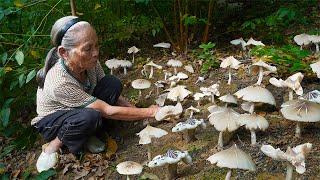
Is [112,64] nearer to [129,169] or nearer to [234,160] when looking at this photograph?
[129,169]

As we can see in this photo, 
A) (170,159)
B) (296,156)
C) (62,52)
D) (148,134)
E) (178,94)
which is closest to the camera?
(296,156)

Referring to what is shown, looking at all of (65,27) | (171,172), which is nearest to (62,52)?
(65,27)

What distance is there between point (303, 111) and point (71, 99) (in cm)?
214

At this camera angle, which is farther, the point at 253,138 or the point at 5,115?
the point at 5,115

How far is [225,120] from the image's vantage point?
11.5 ft

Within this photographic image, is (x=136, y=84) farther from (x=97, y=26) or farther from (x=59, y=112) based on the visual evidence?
(x=97, y=26)

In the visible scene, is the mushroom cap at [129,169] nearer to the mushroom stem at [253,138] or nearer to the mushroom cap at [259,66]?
the mushroom stem at [253,138]

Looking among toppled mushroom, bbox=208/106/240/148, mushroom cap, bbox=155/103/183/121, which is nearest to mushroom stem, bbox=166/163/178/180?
toppled mushroom, bbox=208/106/240/148

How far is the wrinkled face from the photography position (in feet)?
13.3

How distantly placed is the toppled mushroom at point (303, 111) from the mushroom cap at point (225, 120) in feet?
1.32

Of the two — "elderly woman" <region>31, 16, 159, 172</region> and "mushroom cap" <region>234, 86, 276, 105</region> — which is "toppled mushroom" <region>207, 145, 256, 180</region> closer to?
"mushroom cap" <region>234, 86, 276, 105</region>

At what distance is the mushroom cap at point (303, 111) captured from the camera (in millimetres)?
3314

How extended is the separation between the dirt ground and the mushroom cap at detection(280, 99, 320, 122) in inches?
12.9

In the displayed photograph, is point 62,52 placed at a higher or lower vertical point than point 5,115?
higher
